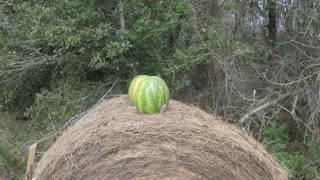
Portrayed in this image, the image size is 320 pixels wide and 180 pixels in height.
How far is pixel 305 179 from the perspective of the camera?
16.9ft

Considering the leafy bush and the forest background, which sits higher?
the forest background

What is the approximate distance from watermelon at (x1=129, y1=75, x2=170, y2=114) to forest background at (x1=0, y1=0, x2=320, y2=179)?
288cm

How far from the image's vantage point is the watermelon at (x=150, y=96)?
259 cm

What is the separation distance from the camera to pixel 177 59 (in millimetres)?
6004

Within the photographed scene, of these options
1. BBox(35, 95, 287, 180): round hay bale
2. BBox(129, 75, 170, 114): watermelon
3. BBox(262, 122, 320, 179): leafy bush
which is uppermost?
BBox(129, 75, 170, 114): watermelon

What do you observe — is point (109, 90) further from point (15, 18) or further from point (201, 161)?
point (201, 161)

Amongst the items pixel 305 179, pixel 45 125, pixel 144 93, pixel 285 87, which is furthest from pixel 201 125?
pixel 45 125

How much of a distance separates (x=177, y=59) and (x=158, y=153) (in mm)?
3884

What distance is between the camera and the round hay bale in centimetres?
219


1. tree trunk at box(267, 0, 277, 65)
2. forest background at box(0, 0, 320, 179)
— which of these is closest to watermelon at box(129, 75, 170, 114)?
forest background at box(0, 0, 320, 179)

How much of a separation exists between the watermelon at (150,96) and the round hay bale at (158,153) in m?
0.14

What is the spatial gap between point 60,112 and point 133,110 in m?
3.52

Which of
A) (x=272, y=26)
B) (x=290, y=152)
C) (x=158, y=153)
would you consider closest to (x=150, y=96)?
(x=158, y=153)

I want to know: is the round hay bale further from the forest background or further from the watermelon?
the forest background
